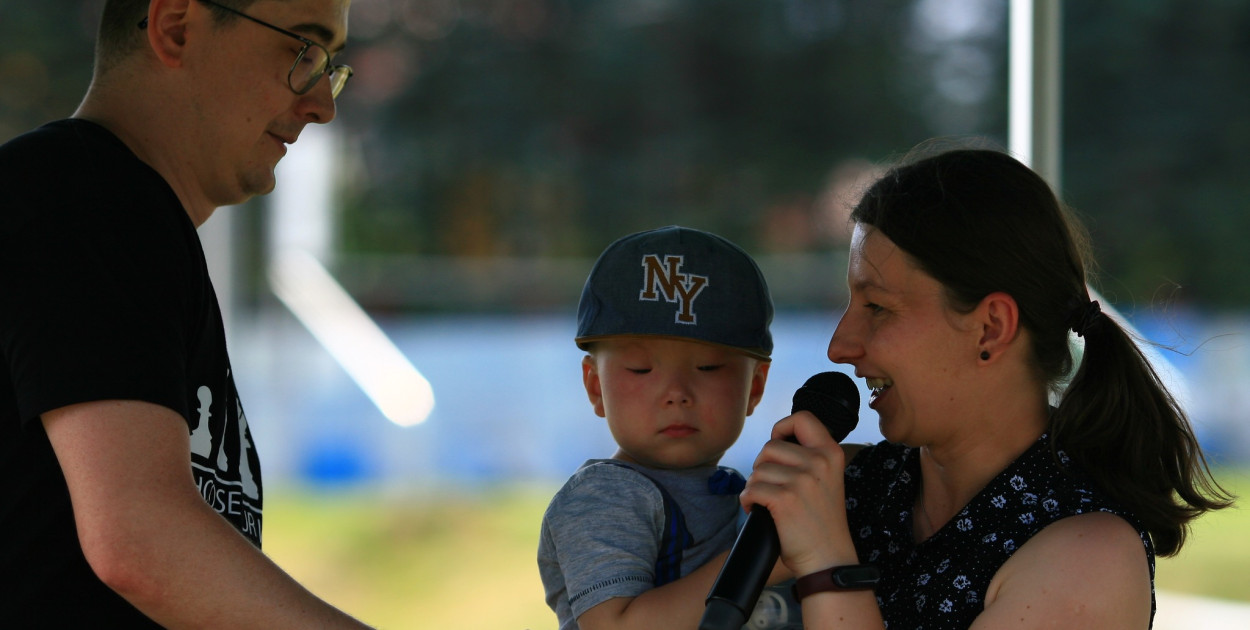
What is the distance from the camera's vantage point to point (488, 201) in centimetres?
1359

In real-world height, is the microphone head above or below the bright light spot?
below

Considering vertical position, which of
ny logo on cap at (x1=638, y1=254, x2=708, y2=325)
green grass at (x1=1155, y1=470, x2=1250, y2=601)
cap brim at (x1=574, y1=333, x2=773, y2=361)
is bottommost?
cap brim at (x1=574, y1=333, x2=773, y2=361)

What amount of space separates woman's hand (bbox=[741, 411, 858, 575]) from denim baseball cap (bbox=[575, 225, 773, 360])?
11.8 inches

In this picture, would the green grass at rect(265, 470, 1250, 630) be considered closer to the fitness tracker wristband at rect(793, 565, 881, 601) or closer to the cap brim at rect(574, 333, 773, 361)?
the cap brim at rect(574, 333, 773, 361)

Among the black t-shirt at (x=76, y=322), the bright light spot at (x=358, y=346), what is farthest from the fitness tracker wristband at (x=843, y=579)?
the bright light spot at (x=358, y=346)

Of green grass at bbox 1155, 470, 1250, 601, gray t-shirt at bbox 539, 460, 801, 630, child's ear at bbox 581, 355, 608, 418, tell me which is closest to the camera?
gray t-shirt at bbox 539, 460, 801, 630

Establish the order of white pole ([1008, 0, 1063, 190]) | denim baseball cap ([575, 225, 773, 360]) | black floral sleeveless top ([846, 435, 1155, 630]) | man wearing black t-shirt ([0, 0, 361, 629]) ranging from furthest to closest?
white pole ([1008, 0, 1063, 190])
denim baseball cap ([575, 225, 773, 360])
black floral sleeveless top ([846, 435, 1155, 630])
man wearing black t-shirt ([0, 0, 361, 629])

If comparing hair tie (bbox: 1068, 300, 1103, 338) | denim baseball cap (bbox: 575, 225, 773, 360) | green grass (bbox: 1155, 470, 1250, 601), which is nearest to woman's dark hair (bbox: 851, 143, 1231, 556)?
hair tie (bbox: 1068, 300, 1103, 338)

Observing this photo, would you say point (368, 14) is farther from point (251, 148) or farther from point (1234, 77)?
point (251, 148)

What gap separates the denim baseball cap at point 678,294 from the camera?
1793 mm

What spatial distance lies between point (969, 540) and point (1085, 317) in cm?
36

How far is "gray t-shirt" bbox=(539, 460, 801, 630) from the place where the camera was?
66.1 inches

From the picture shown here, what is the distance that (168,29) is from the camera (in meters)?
1.67

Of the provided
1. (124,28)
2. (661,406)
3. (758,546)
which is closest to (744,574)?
(758,546)
